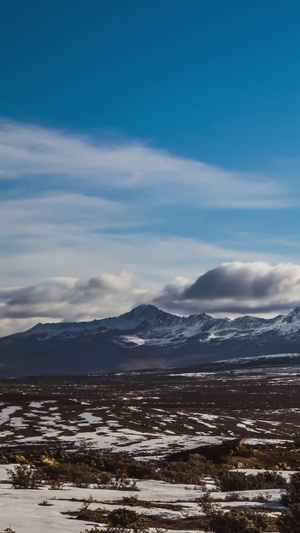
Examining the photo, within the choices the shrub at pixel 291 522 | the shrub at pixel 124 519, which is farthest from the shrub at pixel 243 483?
the shrub at pixel 124 519

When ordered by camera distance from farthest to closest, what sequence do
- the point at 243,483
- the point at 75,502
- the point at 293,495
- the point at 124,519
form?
1. the point at 243,483
2. the point at 293,495
3. the point at 75,502
4. the point at 124,519

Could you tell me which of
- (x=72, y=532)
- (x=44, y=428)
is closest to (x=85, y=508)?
(x=72, y=532)

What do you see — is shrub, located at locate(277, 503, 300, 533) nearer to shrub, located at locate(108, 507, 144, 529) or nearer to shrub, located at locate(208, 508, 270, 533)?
shrub, located at locate(208, 508, 270, 533)

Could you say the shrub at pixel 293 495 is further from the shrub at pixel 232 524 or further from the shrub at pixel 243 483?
the shrub at pixel 232 524

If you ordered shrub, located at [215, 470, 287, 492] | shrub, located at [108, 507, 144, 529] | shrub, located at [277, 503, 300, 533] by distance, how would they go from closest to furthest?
shrub, located at [277, 503, 300, 533] → shrub, located at [108, 507, 144, 529] → shrub, located at [215, 470, 287, 492]

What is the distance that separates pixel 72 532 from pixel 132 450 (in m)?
35.8

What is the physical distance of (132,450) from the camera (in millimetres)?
46219

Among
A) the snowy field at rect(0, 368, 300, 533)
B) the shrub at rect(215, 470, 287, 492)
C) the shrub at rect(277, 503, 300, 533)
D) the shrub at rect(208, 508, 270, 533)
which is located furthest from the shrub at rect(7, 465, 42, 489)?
the shrub at rect(277, 503, 300, 533)

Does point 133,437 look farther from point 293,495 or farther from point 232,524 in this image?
point 232,524

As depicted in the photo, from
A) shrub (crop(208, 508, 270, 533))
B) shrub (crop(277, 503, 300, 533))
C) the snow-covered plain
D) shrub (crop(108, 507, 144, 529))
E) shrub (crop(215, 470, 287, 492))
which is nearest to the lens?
shrub (crop(208, 508, 270, 533))

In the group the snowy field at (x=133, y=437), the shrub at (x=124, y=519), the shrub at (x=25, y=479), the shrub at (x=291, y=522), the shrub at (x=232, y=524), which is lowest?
the snowy field at (x=133, y=437)

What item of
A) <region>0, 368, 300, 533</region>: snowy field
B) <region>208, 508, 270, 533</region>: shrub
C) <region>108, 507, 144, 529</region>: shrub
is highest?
<region>208, 508, 270, 533</region>: shrub

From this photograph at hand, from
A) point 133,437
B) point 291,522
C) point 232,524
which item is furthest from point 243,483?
point 133,437

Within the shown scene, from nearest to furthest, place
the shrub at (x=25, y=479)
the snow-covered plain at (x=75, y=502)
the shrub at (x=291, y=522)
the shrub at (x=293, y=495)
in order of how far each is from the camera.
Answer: the snow-covered plain at (x=75, y=502), the shrub at (x=291, y=522), the shrub at (x=293, y=495), the shrub at (x=25, y=479)
